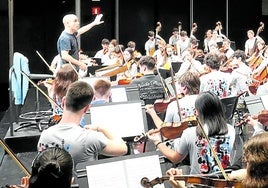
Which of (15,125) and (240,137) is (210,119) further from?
(15,125)

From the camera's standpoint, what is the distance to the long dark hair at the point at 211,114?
3.26 metres

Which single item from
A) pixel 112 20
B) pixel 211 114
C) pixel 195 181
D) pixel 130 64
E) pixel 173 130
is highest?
pixel 112 20

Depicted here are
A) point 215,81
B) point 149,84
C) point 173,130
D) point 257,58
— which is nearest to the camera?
point 173,130

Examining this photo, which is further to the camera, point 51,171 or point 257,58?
point 257,58

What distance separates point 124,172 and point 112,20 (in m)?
13.7

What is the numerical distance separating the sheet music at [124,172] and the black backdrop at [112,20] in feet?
25.6

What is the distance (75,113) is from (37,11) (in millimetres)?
11102

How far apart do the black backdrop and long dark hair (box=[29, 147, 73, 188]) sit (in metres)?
8.30

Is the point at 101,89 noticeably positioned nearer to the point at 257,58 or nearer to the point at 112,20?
the point at 257,58

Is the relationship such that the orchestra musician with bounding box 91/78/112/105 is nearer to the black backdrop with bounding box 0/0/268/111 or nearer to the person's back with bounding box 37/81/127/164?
the person's back with bounding box 37/81/127/164

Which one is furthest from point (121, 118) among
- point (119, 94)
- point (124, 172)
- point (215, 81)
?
point (215, 81)

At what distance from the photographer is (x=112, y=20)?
1581 centimetres

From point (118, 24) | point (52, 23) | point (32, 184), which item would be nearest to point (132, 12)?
point (118, 24)

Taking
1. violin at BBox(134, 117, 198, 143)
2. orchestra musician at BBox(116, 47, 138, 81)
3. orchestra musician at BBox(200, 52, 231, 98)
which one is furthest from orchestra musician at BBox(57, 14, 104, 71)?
violin at BBox(134, 117, 198, 143)
